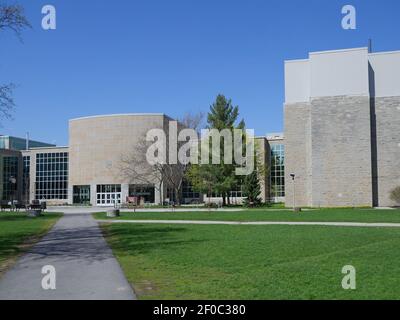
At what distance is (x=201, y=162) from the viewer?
5881 centimetres

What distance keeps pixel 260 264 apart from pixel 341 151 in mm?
37946

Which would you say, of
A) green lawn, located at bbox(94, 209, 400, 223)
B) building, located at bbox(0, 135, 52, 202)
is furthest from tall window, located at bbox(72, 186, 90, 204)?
green lawn, located at bbox(94, 209, 400, 223)

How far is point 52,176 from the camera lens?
88375 mm

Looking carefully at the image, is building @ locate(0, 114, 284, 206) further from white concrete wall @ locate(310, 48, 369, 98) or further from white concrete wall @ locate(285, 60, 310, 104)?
white concrete wall @ locate(310, 48, 369, 98)

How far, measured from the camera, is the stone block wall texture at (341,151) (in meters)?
45.5

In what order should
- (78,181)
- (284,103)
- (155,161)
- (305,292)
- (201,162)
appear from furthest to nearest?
(78,181) < (155,161) < (201,162) < (284,103) < (305,292)

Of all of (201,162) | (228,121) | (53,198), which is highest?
(228,121)

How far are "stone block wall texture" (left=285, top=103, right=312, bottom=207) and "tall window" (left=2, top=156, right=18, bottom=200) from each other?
6265cm

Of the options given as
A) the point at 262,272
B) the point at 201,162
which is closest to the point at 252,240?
the point at 262,272

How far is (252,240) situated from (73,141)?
7345 cm

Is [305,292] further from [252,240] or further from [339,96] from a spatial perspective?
[339,96]

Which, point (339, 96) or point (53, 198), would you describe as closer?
point (339, 96)

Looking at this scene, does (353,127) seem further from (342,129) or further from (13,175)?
(13,175)

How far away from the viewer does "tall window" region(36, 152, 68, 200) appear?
87.1 meters
